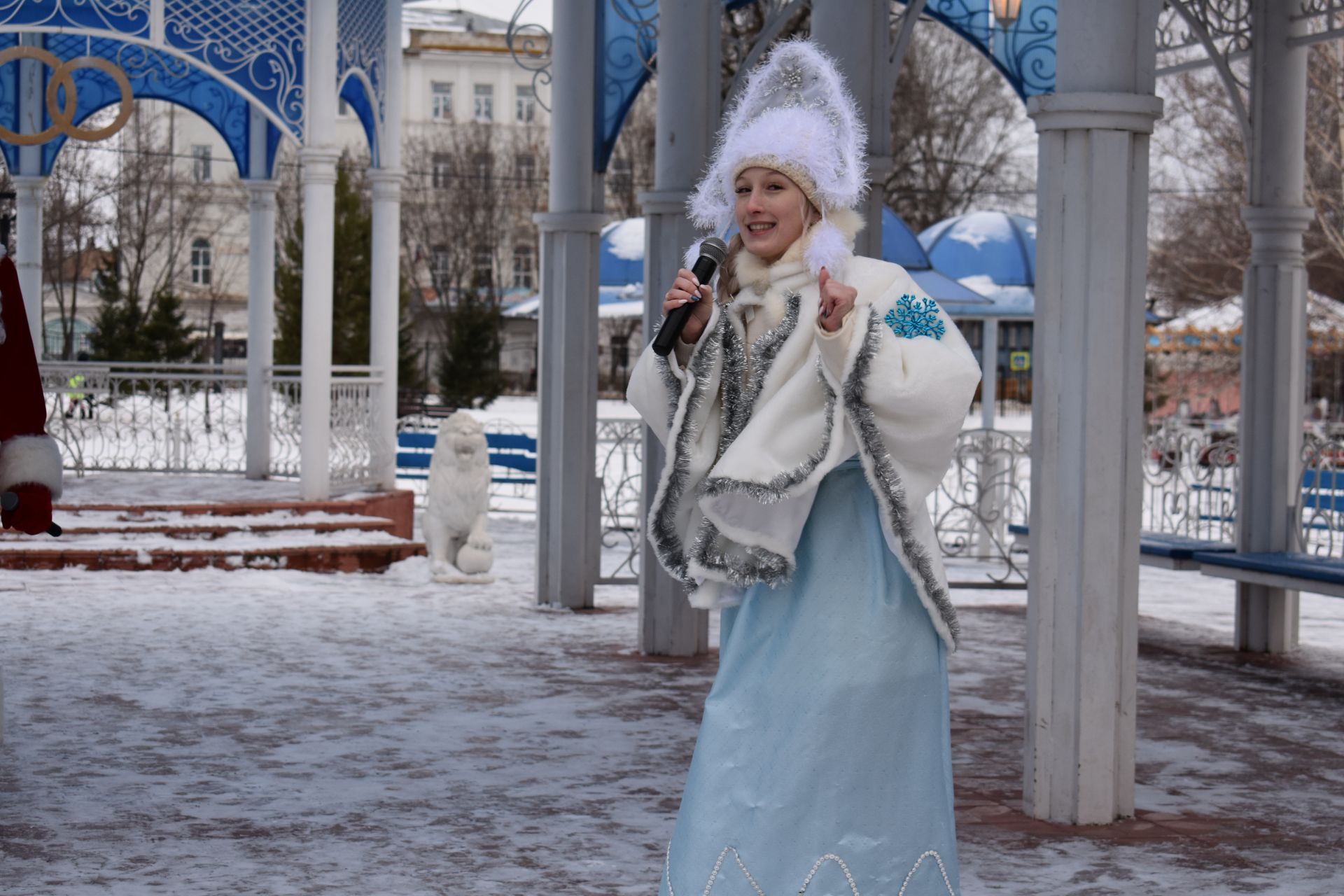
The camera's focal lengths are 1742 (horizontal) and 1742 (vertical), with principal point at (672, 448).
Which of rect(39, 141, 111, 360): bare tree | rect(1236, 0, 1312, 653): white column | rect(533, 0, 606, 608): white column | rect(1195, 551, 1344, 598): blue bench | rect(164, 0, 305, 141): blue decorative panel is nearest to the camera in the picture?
rect(1195, 551, 1344, 598): blue bench

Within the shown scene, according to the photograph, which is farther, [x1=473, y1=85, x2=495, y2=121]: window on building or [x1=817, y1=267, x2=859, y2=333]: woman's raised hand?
[x1=473, y1=85, x2=495, y2=121]: window on building

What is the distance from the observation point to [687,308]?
3.37m

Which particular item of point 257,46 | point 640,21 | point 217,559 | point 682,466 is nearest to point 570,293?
point 640,21

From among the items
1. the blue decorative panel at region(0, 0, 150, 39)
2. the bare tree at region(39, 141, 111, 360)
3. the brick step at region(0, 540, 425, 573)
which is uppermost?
the bare tree at region(39, 141, 111, 360)

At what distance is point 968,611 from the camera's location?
10.7 meters

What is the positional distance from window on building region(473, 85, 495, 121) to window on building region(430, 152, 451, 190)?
9.59 metres

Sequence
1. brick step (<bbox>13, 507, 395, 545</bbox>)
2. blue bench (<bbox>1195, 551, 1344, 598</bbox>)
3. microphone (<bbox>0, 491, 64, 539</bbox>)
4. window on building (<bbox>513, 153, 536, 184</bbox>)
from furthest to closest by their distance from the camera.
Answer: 1. window on building (<bbox>513, 153, 536, 184</bbox>)
2. brick step (<bbox>13, 507, 395, 545</bbox>)
3. blue bench (<bbox>1195, 551, 1344, 598</bbox>)
4. microphone (<bbox>0, 491, 64, 539</bbox>)

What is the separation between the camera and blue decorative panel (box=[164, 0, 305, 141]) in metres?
12.6

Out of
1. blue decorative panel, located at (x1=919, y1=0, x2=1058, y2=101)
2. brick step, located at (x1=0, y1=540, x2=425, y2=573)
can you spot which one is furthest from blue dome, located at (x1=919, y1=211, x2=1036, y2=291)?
brick step, located at (x1=0, y1=540, x2=425, y2=573)

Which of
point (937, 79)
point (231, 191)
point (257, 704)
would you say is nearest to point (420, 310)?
point (231, 191)

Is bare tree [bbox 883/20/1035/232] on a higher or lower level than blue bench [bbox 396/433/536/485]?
higher

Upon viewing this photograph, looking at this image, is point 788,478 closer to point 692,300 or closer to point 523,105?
point 692,300

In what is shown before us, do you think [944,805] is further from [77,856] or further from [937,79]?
[937,79]

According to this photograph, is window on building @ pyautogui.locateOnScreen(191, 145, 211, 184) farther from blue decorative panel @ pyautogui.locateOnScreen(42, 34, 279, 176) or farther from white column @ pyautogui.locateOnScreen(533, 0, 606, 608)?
white column @ pyautogui.locateOnScreen(533, 0, 606, 608)
